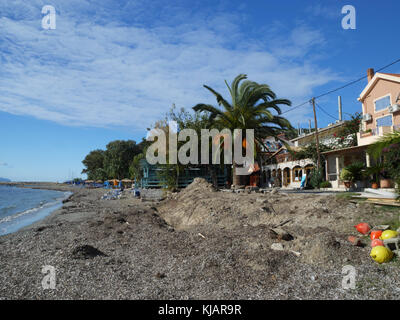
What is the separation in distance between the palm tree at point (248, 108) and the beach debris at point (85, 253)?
1304cm

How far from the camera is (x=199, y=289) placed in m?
4.52

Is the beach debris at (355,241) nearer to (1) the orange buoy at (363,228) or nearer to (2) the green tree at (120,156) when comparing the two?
(1) the orange buoy at (363,228)

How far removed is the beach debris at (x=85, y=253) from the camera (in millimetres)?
6223

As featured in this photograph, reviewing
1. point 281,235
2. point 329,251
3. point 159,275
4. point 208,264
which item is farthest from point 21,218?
point 329,251

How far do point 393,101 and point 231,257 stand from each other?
20842mm

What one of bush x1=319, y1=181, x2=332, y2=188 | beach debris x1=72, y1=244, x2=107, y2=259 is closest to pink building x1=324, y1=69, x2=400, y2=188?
bush x1=319, y1=181, x2=332, y2=188

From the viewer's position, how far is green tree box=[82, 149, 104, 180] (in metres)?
78.6

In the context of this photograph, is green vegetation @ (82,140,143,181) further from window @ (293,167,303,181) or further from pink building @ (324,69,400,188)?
pink building @ (324,69,400,188)

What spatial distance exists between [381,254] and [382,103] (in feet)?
67.2

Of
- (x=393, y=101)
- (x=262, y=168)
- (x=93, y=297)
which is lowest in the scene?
(x=93, y=297)

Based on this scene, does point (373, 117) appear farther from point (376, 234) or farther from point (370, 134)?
point (376, 234)

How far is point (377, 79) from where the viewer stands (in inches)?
865
